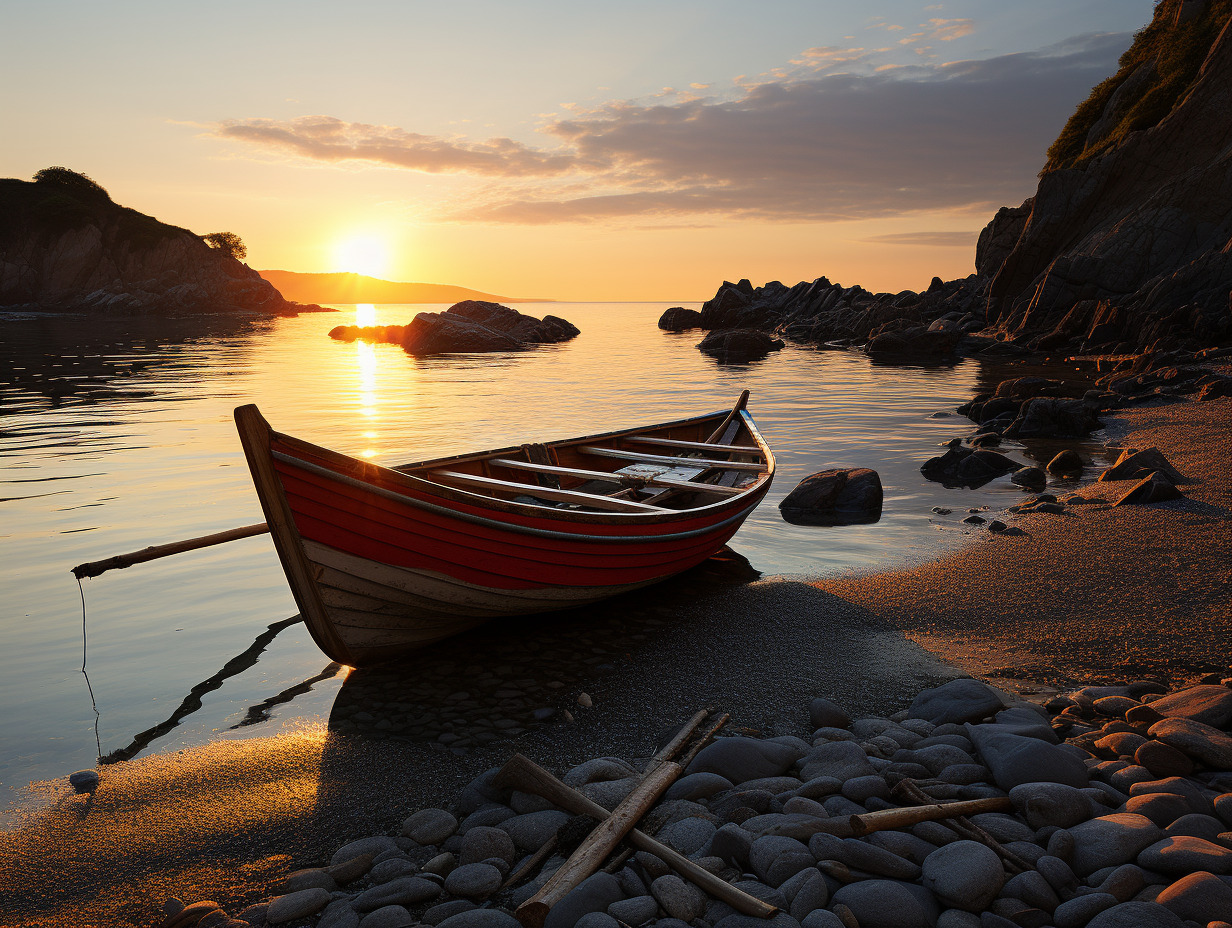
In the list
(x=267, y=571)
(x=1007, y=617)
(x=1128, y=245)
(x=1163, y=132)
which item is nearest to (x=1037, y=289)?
(x=1128, y=245)

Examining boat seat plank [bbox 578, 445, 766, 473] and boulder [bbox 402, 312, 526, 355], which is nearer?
boat seat plank [bbox 578, 445, 766, 473]

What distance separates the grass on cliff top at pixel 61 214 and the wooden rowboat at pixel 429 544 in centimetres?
12920

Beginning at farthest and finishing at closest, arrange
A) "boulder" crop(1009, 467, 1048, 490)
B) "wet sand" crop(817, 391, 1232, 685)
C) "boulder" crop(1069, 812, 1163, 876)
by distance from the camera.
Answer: "boulder" crop(1009, 467, 1048, 490), "wet sand" crop(817, 391, 1232, 685), "boulder" crop(1069, 812, 1163, 876)

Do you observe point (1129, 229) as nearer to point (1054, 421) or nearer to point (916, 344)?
point (916, 344)

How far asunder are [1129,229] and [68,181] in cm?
14060

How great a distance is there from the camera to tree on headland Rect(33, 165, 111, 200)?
377ft

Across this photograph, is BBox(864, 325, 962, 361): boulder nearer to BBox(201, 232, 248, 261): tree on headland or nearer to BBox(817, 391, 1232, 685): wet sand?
BBox(817, 391, 1232, 685): wet sand

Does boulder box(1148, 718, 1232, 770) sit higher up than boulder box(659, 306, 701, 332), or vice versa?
boulder box(659, 306, 701, 332)

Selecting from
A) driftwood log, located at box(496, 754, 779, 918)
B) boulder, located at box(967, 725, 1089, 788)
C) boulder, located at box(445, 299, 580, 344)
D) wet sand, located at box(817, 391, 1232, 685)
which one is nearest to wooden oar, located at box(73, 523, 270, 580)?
driftwood log, located at box(496, 754, 779, 918)

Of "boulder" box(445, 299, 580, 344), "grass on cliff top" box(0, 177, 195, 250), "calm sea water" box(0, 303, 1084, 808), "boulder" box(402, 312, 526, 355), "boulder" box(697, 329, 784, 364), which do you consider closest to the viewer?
"calm sea water" box(0, 303, 1084, 808)

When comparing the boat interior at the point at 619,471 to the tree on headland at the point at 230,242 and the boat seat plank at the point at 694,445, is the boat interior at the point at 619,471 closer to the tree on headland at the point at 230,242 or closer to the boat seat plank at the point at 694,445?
the boat seat plank at the point at 694,445

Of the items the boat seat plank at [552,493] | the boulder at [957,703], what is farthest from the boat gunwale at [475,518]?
the boulder at [957,703]

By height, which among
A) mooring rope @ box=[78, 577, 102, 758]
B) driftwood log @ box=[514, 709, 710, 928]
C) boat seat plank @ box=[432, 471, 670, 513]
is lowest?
mooring rope @ box=[78, 577, 102, 758]

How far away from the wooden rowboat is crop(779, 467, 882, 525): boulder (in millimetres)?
3249
